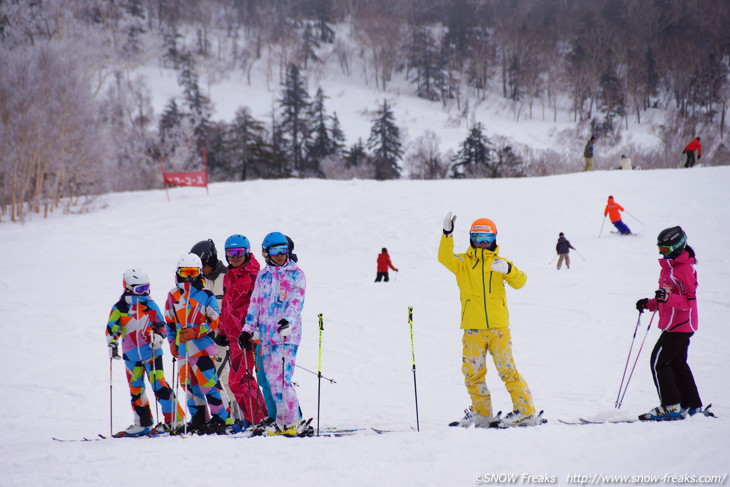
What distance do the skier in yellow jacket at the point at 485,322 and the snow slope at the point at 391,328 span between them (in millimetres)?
531

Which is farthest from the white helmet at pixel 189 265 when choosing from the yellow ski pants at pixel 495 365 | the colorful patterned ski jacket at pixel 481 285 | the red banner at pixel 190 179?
the red banner at pixel 190 179

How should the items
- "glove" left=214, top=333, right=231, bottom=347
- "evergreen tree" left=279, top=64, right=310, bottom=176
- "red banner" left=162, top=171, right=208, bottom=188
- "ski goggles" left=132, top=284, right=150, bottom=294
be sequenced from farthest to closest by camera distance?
"evergreen tree" left=279, top=64, right=310, bottom=176 < "red banner" left=162, top=171, right=208, bottom=188 < "ski goggles" left=132, top=284, right=150, bottom=294 < "glove" left=214, top=333, right=231, bottom=347

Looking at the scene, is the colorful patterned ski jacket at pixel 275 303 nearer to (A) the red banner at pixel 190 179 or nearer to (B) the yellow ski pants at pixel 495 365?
(B) the yellow ski pants at pixel 495 365

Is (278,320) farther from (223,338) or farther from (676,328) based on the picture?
(676,328)

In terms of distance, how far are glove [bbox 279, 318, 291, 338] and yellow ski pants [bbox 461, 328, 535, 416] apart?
1.55 m

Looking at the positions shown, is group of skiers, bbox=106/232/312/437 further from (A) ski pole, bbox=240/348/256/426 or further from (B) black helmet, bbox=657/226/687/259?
(B) black helmet, bbox=657/226/687/259

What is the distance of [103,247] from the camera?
19.6 metres

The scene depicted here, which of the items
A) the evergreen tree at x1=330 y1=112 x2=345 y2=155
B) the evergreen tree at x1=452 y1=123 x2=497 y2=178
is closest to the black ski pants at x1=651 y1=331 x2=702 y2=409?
the evergreen tree at x1=452 y1=123 x2=497 y2=178

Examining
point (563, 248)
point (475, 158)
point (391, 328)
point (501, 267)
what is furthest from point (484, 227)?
point (475, 158)

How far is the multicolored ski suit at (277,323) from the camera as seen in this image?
455 cm

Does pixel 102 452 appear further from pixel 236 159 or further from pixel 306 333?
pixel 236 159

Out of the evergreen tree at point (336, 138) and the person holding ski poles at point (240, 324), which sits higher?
the evergreen tree at point (336, 138)

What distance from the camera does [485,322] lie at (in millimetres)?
4453

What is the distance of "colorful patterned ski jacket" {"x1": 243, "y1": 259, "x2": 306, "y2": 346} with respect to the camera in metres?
4.58
